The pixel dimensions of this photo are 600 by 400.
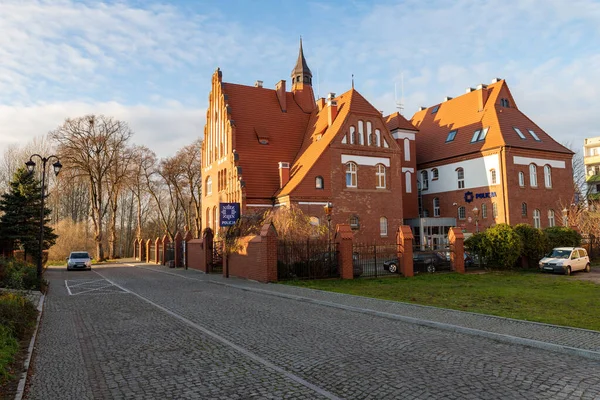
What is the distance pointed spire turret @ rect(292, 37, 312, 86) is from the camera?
4809cm

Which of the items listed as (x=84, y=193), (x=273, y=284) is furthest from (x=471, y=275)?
(x=84, y=193)

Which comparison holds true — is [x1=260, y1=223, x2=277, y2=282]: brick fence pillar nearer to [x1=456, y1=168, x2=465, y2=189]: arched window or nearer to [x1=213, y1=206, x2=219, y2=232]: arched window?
[x1=213, y1=206, x2=219, y2=232]: arched window

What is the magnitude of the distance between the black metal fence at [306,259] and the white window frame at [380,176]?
16.8m

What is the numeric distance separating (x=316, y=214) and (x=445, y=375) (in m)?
27.8

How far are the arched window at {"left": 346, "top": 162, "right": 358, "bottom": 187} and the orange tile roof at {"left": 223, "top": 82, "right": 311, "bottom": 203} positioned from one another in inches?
225

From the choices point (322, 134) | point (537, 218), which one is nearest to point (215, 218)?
point (322, 134)

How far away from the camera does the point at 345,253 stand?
21812 millimetres

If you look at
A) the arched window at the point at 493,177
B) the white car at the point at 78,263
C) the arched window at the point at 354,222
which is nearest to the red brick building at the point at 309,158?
the arched window at the point at 354,222

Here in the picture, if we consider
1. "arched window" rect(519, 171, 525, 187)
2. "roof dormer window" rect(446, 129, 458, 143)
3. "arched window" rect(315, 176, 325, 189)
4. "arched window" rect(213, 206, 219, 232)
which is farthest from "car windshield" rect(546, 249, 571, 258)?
"arched window" rect(213, 206, 219, 232)

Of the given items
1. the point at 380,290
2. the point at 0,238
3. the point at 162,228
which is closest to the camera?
the point at 380,290

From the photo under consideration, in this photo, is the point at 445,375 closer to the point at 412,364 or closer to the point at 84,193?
the point at 412,364

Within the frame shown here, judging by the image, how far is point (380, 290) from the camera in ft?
57.6

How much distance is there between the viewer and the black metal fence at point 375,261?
907 inches

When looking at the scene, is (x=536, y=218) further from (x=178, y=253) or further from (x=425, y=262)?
(x=178, y=253)
